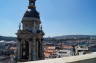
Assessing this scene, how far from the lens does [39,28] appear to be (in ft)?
51.9

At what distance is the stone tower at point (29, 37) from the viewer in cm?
1508

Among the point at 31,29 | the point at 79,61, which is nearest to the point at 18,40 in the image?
the point at 31,29

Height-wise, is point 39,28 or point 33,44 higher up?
point 39,28

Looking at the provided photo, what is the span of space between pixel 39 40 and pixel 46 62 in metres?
12.6

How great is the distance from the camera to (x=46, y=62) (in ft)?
10.3

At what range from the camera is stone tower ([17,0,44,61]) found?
594 inches

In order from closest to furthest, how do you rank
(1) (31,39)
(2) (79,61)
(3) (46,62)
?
(3) (46,62), (2) (79,61), (1) (31,39)

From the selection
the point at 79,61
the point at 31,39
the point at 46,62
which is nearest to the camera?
the point at 46,62

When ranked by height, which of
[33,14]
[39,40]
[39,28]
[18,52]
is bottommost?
[18,52]

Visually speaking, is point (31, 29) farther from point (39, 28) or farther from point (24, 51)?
point (24, 51)

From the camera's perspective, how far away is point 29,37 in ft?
49.6

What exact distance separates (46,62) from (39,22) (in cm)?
1272

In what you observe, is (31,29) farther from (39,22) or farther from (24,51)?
(24,51)

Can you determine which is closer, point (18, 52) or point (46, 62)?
point (46, 62)
